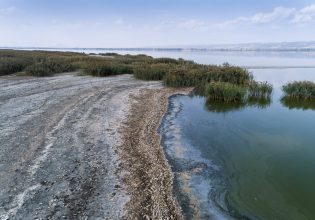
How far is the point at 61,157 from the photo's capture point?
30.1 feet

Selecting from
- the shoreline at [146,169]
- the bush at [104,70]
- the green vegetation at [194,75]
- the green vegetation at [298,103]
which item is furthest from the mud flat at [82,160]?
the bush at [104,70]

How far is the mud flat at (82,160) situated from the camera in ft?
22.1

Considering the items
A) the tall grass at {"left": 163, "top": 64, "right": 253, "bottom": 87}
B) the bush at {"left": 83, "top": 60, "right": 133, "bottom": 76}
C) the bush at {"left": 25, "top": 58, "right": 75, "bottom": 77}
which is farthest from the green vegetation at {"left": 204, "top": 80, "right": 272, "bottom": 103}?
the bush at {"left": 25, "top": 58, "right": 75, "bottom": 77}

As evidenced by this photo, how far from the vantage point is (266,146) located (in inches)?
450

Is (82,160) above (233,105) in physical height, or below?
above

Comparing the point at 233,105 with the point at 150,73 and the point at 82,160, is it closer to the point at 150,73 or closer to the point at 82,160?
the point at 150,73

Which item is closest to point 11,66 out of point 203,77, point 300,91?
point 203,77

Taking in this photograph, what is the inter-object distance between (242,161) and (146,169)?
2922 millimetres

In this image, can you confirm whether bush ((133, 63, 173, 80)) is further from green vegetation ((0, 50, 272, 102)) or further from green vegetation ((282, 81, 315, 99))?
green vegetation ((282, 81, 315, 99))

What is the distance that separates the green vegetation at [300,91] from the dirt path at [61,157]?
986cm

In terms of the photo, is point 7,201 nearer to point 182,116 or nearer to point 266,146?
point 266,146

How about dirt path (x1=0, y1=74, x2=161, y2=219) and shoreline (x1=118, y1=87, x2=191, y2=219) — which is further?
shoreline (x1=118, y1=87, x2=191, y2=219)

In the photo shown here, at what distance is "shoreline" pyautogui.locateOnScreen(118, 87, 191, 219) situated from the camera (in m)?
6.81

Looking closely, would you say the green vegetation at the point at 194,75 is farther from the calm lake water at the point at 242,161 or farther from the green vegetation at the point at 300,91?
the calm lake water at the point at 242,161
